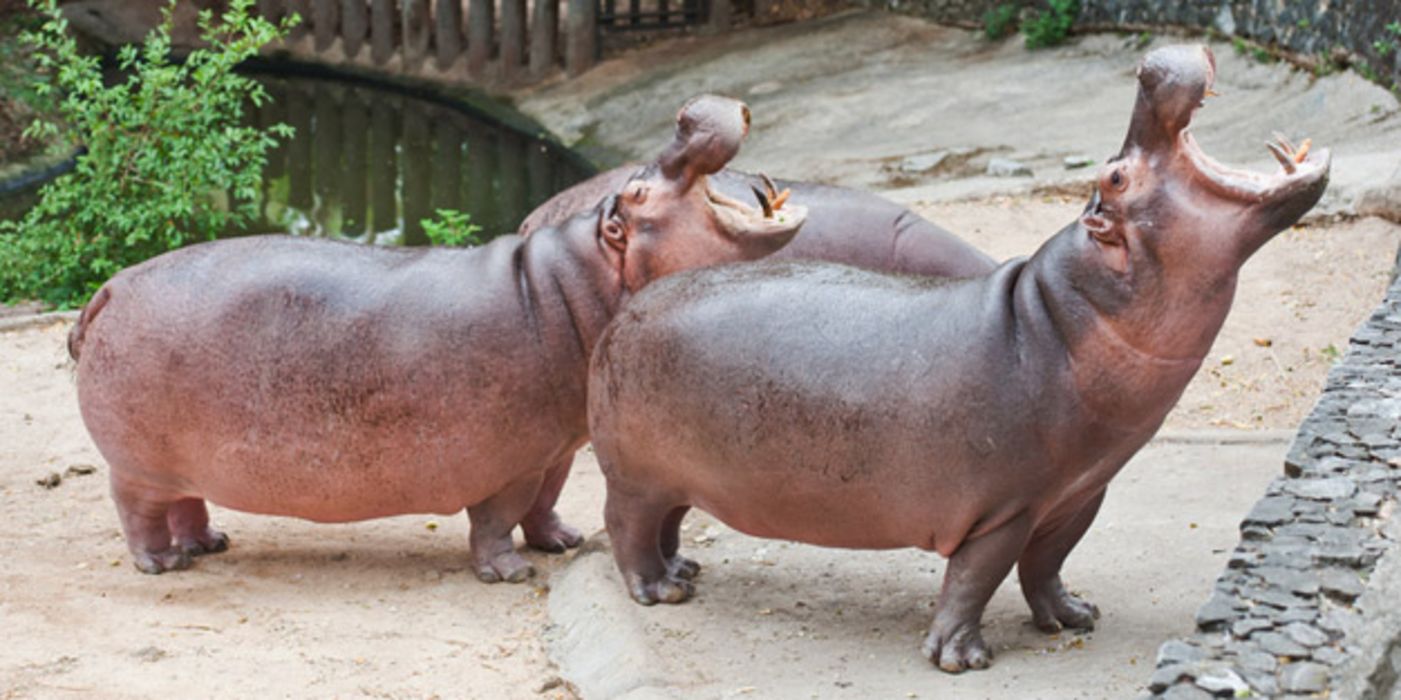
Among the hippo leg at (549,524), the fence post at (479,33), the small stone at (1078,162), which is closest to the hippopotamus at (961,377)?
the hippo leg at (549,524)

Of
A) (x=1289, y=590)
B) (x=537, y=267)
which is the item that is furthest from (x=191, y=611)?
(x=1289, y=590)

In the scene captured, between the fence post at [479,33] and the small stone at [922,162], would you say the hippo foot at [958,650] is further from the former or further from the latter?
the fence post at [479,33]

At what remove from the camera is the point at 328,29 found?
66.4ft

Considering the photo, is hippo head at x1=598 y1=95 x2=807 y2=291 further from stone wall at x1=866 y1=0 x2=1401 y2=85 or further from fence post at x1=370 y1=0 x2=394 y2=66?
fence post at x1=370 y1=0 x2=394 y2=66

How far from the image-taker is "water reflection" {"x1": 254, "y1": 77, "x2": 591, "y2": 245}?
1534 centimetres

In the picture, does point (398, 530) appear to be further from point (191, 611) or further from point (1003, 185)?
point (1003, 185)

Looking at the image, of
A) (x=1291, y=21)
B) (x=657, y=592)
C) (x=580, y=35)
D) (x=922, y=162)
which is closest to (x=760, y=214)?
(x=657, y=592)

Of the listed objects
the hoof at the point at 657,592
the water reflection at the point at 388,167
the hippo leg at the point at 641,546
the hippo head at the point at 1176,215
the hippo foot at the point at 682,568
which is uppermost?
the hippo head at the point at 1176,215

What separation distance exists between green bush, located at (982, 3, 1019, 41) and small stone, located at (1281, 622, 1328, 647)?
1339cm

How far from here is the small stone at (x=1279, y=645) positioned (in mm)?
3602

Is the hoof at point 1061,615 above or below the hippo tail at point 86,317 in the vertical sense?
below

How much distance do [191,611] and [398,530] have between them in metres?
1.07

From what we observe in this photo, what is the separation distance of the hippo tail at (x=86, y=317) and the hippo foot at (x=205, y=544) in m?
0.71

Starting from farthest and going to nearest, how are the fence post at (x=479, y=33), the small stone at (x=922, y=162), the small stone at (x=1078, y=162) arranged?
the fence post at (x=479, y=33)
the small stone at (x=922, y=162)
the small stone at (x=1078, y=162)
